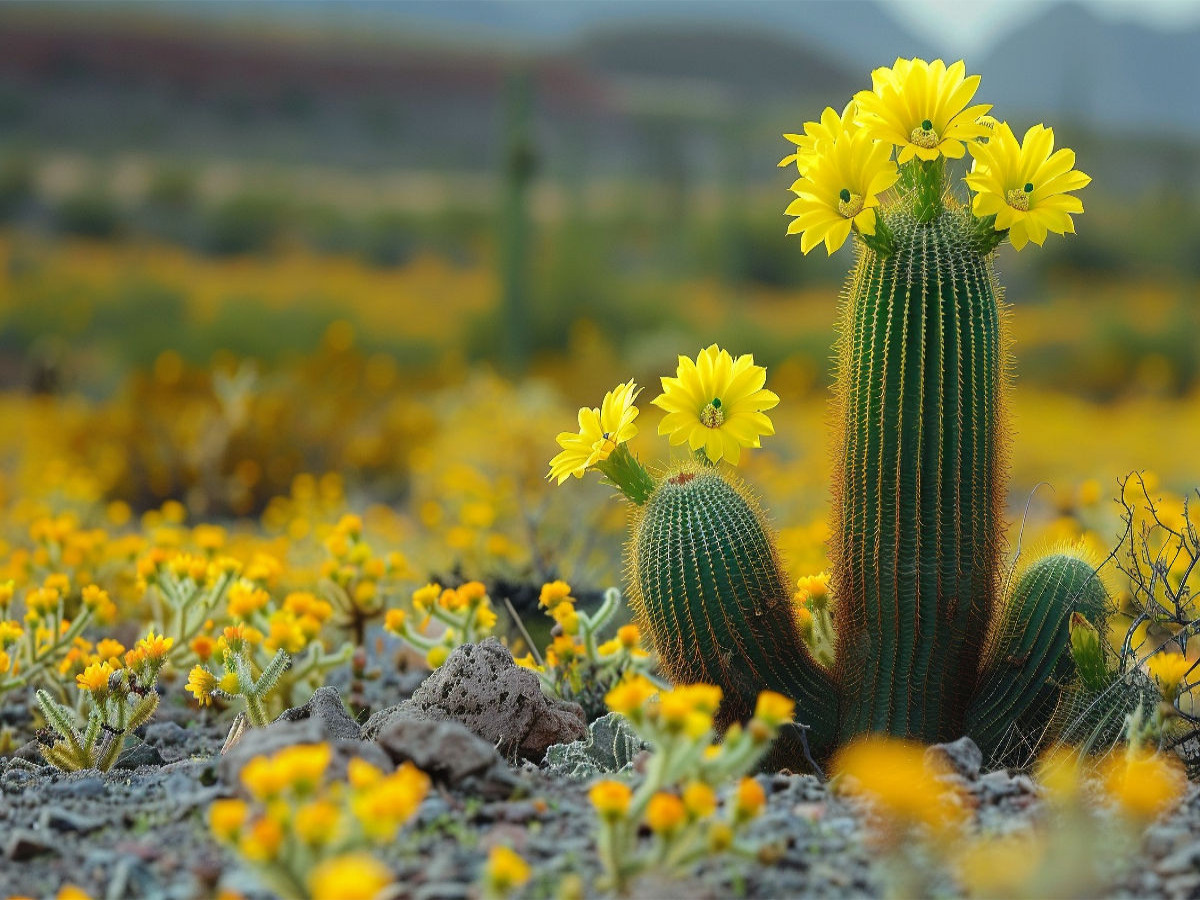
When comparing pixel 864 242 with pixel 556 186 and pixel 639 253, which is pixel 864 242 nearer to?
pixel 639 253

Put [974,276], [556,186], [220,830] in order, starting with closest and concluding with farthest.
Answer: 1. [220,830]
2. [974,276]
3. [556,186]

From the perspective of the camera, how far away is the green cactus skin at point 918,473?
2822 millimetres

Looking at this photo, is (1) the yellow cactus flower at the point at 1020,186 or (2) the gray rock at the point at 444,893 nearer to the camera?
(2) the gray rock at the point at 444,893

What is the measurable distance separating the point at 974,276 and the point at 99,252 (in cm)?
2458

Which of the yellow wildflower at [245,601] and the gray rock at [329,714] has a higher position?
the yellow wildflower at [245,601]

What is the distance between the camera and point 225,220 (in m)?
26.2

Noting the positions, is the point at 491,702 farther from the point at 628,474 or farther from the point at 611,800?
the point at 611,800

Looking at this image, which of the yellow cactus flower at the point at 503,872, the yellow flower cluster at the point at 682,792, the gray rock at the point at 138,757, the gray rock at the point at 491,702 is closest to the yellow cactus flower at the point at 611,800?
the yellow flower cluster at the point at 682,792

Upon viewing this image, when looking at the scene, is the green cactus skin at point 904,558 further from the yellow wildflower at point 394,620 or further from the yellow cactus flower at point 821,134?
the yellow wildflower at point 394,620

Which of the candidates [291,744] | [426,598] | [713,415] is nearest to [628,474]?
[713,415]

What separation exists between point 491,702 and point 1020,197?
169 cm

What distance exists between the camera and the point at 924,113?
2.84m

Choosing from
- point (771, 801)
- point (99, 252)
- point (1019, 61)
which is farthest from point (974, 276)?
point (1019, 61)

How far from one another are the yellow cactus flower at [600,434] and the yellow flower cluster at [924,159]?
56cm
